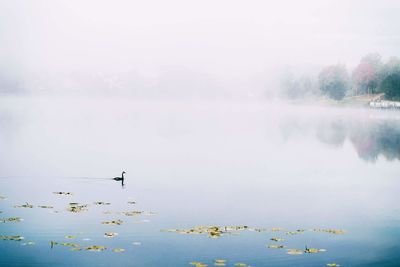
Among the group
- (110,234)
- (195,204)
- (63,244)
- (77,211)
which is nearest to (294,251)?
(110,234)

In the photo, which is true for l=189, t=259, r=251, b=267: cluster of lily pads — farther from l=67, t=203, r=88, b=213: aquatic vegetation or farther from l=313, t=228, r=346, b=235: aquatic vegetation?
l=67, t=203, r=88, b=213: aquatic vegetation

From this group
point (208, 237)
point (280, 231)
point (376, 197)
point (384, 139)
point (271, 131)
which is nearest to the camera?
point (208, 237)

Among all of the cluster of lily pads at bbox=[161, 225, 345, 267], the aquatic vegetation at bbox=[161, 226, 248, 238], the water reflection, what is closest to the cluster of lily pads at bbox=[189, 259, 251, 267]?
the cluster of lily pads at bbox=[161, 225, 345, 267]

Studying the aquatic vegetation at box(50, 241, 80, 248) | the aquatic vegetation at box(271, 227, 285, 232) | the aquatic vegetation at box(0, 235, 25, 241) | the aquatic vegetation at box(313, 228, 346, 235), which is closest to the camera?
the aquatic vegetation at box(50, 241, 80, 248)

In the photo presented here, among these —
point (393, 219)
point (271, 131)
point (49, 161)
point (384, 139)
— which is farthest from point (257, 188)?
point (271, 131)

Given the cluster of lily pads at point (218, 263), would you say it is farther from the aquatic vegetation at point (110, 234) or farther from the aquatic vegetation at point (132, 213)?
the aquatic vegetation at point (132, 213)

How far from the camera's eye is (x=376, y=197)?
54656 millimetres

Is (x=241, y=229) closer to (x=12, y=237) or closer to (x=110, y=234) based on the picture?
(x=110, y=234)

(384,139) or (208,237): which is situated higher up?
(384,139)

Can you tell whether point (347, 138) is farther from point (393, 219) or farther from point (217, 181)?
point (393, 219)

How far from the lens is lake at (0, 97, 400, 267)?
3266 centimetres

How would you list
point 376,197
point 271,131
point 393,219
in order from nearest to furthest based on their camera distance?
1. point 393,219
2. point 376,197
3. point 271,131

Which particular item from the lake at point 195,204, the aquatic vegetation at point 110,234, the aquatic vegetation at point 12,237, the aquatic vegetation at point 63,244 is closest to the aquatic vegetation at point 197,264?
the lake at point 195,204

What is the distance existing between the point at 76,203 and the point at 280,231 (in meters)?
16.4
